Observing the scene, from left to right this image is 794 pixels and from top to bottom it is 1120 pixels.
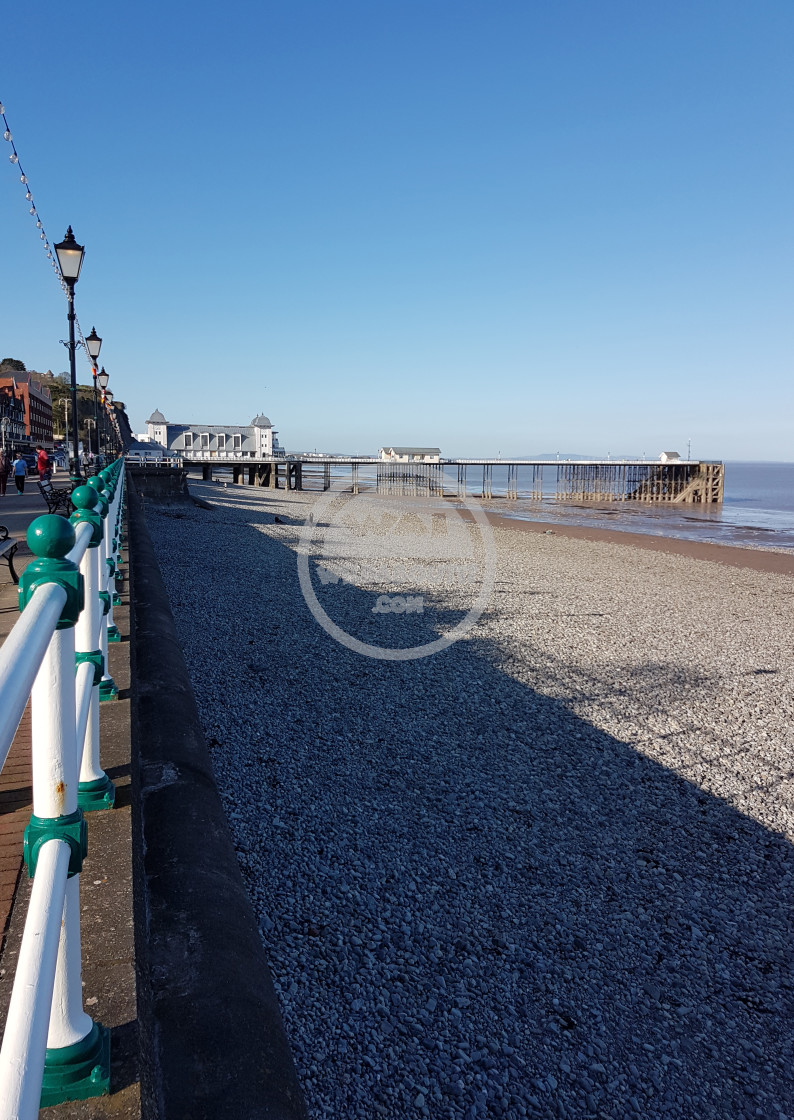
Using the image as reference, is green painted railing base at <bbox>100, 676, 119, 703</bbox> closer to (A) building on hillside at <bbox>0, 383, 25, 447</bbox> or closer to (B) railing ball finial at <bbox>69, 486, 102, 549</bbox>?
(B) railing ball finial at <bbox>69, 486, 102, 549</bbox>

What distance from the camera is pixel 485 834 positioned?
4629 mm

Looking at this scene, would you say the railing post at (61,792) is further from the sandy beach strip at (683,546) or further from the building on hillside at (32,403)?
the building on hillside at (32,403)

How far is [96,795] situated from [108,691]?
100cm

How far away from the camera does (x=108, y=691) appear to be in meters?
3.22

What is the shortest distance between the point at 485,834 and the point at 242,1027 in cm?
268

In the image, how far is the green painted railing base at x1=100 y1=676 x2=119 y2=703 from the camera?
321cm

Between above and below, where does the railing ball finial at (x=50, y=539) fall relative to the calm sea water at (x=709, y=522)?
above

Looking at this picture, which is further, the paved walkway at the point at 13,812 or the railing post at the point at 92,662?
the railing post at the point at 92,662

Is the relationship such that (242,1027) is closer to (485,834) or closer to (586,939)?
(586,939)

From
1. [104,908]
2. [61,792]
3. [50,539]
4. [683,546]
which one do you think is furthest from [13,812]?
[683,546]

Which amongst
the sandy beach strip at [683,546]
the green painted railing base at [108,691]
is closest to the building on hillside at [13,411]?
the sandy beach strip at [683,546]

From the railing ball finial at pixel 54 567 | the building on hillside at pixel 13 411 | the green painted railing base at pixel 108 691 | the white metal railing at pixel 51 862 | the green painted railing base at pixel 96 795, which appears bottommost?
the green painted railing base at pixel 96 795

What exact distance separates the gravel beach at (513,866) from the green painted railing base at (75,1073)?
1.60 metres

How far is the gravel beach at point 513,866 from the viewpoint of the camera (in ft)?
9.63
